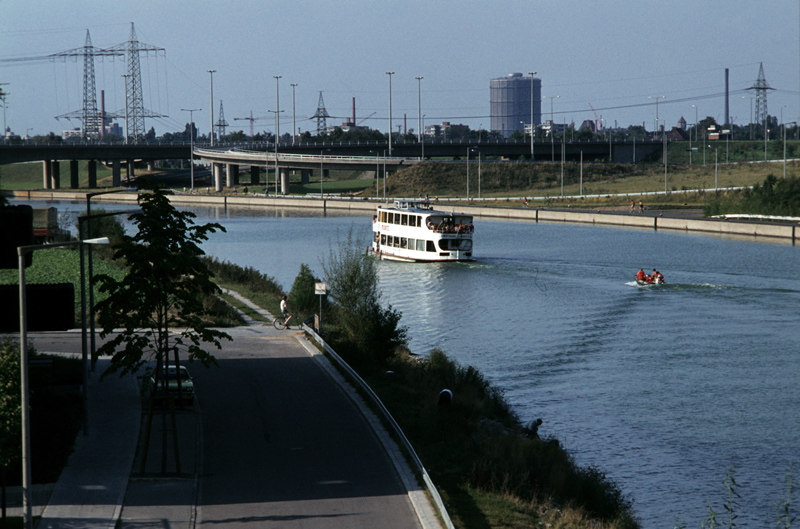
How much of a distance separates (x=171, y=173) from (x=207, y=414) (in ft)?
585

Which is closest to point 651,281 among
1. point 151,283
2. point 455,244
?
point 455,244

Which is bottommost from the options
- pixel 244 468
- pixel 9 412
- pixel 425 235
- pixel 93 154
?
pixel 244 468

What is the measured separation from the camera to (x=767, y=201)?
288 feet

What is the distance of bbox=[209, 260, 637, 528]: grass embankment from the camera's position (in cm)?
1742

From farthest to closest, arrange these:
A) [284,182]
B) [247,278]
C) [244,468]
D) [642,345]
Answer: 1. [284,182]
2. [247,278]
3. [642,345]
4. [244,468]

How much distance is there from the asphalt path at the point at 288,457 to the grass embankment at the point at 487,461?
143 cm

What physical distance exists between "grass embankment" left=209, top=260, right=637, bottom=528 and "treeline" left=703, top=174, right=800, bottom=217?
218 ft

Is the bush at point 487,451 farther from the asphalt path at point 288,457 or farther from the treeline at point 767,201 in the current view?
the treeline at point 767,201

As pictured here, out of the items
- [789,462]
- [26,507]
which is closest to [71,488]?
[26,507]

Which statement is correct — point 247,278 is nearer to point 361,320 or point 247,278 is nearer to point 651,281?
point 361,320

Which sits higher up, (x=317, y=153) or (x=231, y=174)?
(x=317, y=153)

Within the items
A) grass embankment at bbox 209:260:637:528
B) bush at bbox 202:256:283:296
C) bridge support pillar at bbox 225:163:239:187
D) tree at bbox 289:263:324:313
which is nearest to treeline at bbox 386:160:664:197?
bridge support pillar at bbox 225:163:239:187

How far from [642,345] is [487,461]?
2314 cm

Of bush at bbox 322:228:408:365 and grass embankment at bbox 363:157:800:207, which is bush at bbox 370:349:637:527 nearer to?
bush at bbox 322:228:408:365
